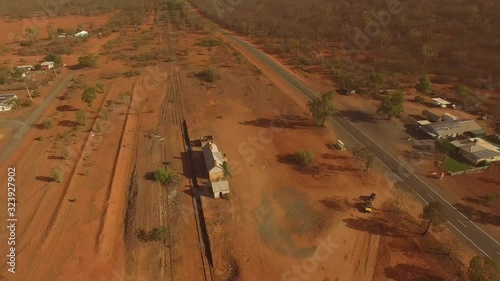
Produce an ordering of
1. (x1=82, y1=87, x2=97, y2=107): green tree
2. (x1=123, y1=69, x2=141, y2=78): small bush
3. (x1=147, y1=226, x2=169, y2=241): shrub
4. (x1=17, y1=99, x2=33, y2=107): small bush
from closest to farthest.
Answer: (x1=147, y1=226, x2=169, y2=241): shrub < (x1=82, y1=87, x2=97, y2=107): green tree < (x1=17, y1=99, x2=33, y2=107): small bush < (x1=123, y1=69, x2=141, y2=78): small bush

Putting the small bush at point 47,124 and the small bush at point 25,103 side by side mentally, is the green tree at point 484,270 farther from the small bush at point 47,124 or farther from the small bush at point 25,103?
the small bush at point 25,103

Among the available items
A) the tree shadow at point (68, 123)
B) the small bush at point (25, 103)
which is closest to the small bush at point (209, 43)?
the small bush at point (25, 103)

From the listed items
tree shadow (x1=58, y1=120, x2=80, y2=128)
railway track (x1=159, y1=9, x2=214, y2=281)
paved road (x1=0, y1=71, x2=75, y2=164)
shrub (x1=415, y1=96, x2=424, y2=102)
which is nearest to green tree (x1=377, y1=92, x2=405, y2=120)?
shrub (x1=415, y1=96, x2=424, y2=102)

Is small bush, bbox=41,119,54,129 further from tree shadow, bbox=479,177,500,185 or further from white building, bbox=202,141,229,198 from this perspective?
tree shadow, bbox=479,177,500,185

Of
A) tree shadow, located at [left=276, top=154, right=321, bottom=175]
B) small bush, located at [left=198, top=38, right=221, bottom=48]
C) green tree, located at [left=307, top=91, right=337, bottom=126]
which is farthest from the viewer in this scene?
small bush, located at [left=198, top=38, right=221, bottom=48]

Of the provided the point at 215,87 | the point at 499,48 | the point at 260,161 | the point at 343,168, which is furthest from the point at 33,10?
the point at 499,48

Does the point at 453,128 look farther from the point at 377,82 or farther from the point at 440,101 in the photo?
the point at 377,82

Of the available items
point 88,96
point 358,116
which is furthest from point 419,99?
point 88,96
